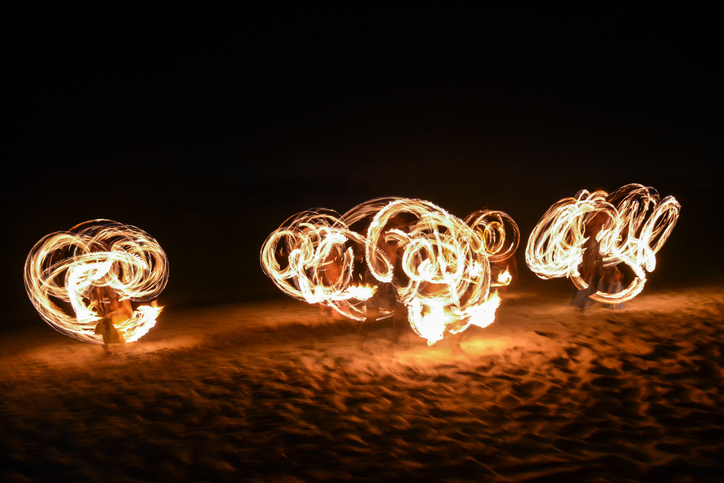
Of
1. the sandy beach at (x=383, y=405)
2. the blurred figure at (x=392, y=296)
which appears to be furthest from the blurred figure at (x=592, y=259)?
the blurred figure at (x=392, y=296)

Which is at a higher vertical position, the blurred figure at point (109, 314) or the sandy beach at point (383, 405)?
the blurred figure at point (109, 314)

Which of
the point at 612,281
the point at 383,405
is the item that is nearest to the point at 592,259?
the point at 612,281

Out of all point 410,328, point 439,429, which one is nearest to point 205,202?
point 410,328

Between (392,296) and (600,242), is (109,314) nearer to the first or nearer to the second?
(392,296)

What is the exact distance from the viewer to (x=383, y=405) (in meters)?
4.29

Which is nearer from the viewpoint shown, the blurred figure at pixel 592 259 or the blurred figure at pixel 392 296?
the blurred figure at pixel 392 296

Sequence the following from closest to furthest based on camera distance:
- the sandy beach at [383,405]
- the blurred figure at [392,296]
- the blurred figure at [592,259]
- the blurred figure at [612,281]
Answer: the sandy beach at [383,405]
the blurred figure at [392,296]
the blurred figure at [592,259]
the blurred figure at [612,281]

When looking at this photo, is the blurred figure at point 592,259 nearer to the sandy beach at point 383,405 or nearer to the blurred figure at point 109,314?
the sandy beach at point 383,405

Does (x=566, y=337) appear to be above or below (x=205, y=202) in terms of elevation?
below

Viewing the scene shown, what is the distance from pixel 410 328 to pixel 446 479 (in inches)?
129

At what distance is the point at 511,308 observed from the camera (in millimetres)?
8047

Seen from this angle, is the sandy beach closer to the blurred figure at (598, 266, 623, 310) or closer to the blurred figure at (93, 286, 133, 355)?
the blurred figure at (93, 286, 133, 355)

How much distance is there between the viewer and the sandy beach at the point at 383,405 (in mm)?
3277

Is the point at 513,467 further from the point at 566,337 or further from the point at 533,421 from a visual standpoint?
the point at 566,337
